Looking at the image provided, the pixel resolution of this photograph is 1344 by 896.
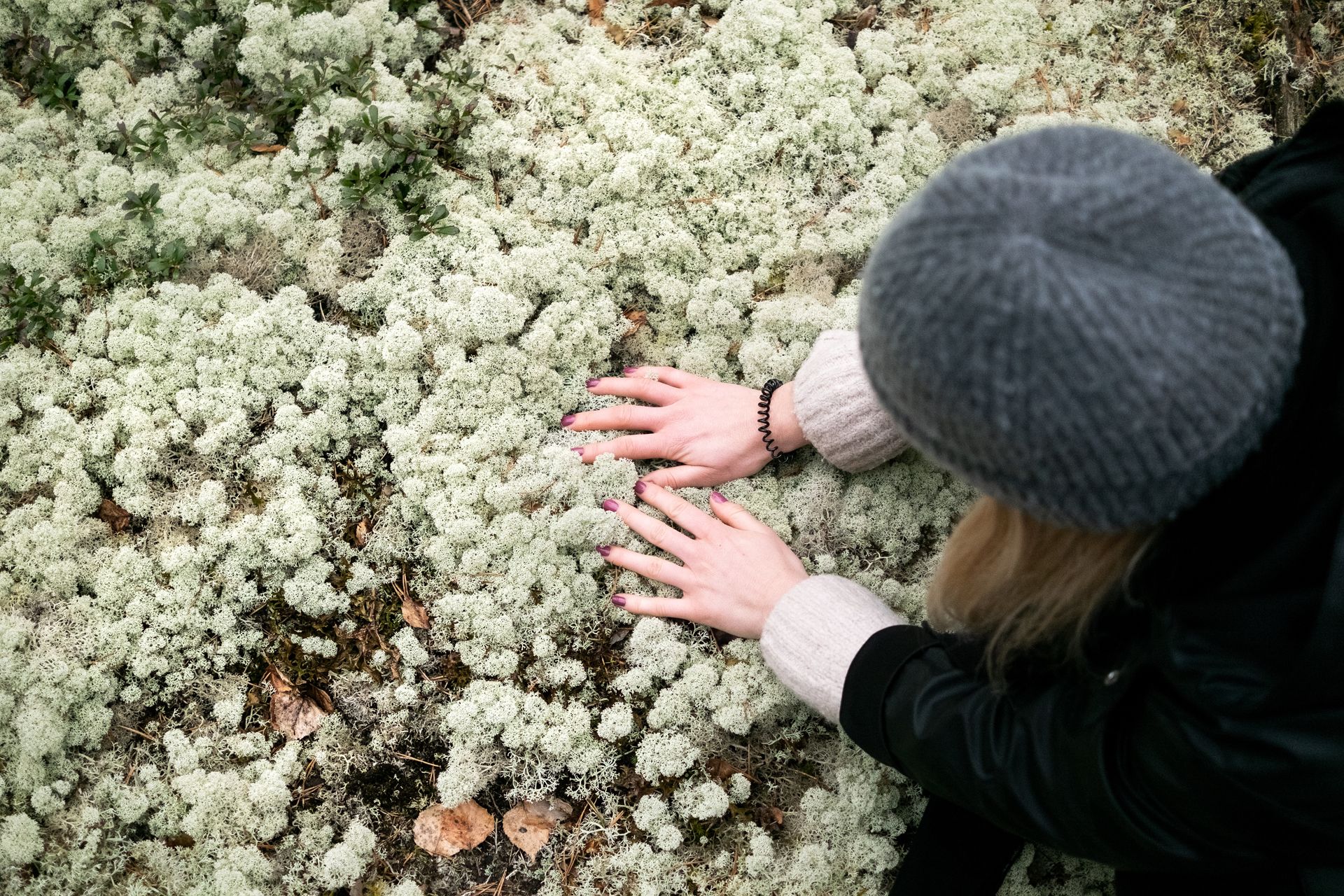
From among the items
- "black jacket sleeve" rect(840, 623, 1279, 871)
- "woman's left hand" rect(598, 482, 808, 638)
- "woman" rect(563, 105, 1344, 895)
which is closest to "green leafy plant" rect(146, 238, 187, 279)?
"woman's left hand" rect(598, 482, 808, 638)

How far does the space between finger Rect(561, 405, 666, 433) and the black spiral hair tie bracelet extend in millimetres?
271

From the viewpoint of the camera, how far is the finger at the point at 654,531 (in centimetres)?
243

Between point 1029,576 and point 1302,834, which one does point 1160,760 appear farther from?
point 1029,576

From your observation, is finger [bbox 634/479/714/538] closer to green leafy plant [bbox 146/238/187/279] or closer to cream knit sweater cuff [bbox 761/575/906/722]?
cream knit sweater cuff [bbox 761/575/906/722]

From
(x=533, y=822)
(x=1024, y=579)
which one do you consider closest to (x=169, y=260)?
(x=533, y=822)

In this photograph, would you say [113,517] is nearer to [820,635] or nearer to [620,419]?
[620,419]

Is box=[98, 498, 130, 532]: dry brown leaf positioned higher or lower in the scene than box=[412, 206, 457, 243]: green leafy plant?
lower

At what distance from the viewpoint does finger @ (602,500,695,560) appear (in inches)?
95.5

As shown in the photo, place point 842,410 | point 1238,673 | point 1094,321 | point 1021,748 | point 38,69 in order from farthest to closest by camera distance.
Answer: point 38,69 → point 842,410 → point 1021,748 → point 1238,673 → point 1094,321

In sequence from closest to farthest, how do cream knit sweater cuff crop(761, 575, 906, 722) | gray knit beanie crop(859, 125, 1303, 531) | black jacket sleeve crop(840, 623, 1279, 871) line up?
gray knit beanie crop(859, 125, 1303, 531), black jacket sleeve crop(840, 623, 1279, 871), cream knit sweater cuff crop(761, 575, 906, 722)

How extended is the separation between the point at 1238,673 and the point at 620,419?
1.61 metres

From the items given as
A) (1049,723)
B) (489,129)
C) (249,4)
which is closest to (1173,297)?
(1049,723)

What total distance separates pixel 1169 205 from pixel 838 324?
4.85 feet

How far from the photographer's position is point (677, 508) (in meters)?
2.47
